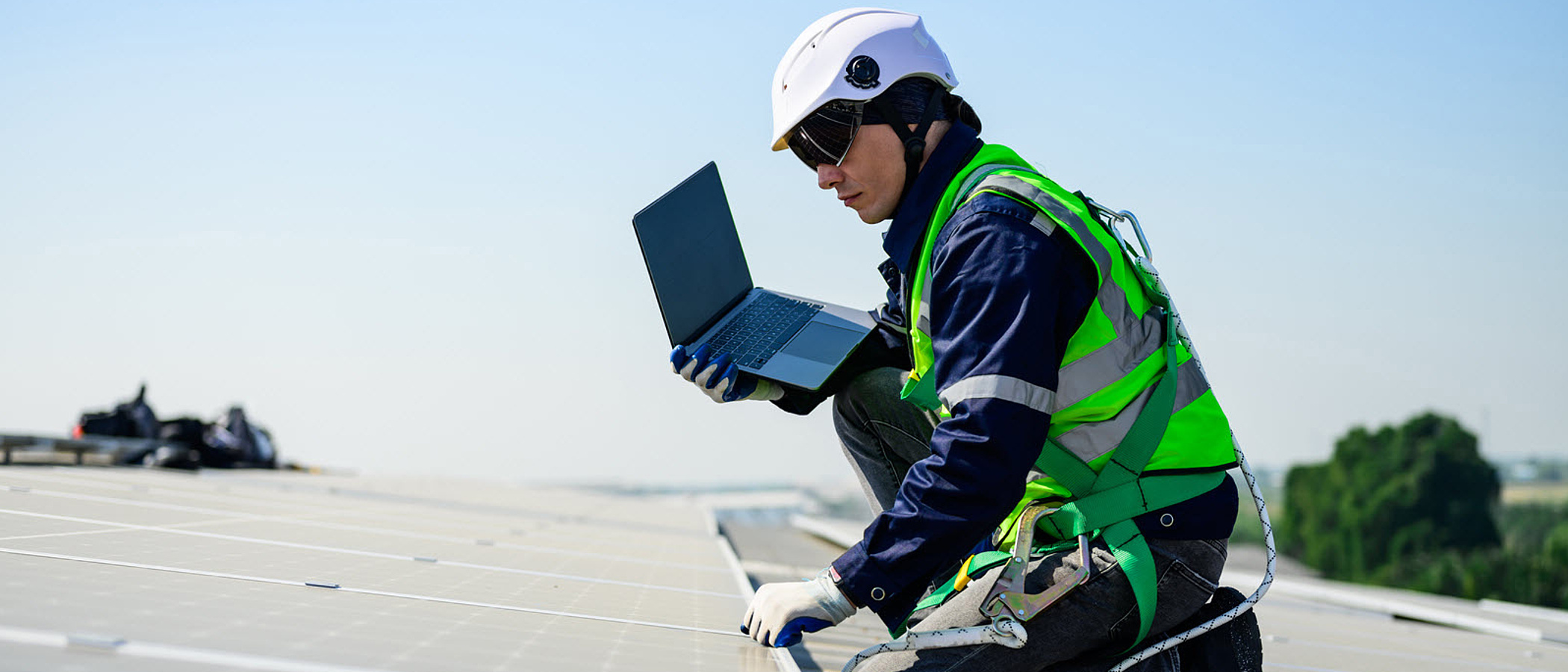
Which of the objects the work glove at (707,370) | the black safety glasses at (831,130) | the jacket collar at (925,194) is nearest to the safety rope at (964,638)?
the jacket collar at (925,194)

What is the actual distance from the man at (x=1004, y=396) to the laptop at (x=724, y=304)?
598 mm

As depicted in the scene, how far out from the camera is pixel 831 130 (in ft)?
9.75

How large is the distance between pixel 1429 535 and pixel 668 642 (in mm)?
69652

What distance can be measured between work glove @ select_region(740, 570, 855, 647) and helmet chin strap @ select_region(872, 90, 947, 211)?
0.99 m

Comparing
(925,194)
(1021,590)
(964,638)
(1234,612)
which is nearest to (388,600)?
(964,638)

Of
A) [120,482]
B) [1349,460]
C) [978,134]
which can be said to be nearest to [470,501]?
[120,482]

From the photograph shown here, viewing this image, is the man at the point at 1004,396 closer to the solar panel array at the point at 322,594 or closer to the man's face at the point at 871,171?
the man's face at the point at 871,171

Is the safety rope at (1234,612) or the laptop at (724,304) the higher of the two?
the laptop at (724,304)

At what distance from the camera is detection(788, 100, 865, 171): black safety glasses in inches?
117

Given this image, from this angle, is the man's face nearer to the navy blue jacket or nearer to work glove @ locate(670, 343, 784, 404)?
the navy blue jacket

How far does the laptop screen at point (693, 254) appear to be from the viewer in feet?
11.5

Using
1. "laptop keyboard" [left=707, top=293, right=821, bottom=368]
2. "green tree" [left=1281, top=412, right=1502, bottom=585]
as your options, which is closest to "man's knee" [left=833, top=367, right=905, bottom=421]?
"laptop keyboard" [left=707, top=293, right=821, bottom=368]

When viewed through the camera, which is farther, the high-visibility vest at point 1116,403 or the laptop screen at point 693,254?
the laptop screen at point 693,254

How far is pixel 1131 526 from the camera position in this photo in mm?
2709
